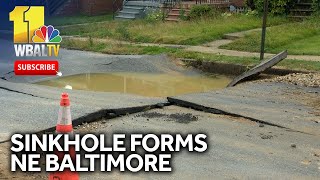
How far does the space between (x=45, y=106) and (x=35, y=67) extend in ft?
17.9

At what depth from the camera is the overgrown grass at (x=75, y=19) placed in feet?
82.4

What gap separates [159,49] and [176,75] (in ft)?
8.77

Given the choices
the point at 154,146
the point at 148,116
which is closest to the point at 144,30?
the point at 148,116

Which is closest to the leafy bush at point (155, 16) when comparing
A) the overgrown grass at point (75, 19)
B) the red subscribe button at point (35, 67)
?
the overgrown grass at point (75, 19)

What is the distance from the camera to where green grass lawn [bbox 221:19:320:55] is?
50.6 ft

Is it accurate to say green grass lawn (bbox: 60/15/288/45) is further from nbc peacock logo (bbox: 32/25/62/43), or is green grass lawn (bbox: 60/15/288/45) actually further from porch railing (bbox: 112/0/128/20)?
porch railing (bbox: 112/0/128/20)

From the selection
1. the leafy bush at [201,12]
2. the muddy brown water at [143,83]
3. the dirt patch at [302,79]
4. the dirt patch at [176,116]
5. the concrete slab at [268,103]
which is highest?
the leafy bush at [201,12]

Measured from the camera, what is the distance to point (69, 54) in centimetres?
1585

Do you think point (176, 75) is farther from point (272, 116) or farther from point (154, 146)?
point (154, 146)

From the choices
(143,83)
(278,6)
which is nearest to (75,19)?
(278,6)

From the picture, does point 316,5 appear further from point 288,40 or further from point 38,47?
point 38,47

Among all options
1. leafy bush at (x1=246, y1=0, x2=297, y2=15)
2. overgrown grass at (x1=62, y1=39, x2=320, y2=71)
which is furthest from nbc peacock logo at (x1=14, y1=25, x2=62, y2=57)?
leafy bush at (x1=246, y1=0, x2=297, y2=15)

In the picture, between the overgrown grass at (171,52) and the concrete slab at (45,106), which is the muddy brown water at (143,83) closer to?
the overgrown grass at (171,52)

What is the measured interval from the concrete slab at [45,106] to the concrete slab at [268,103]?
90cm
